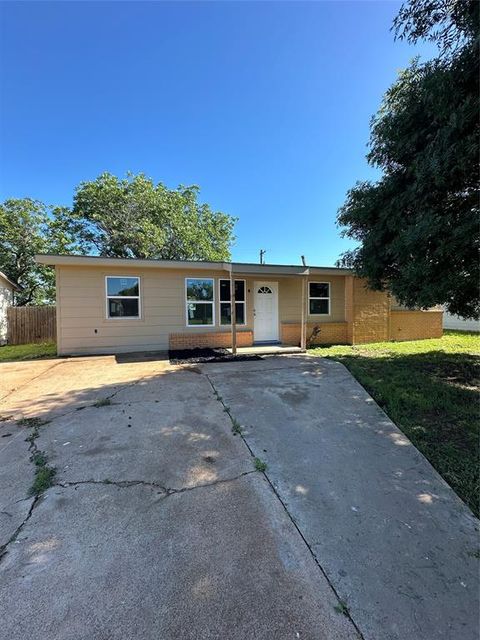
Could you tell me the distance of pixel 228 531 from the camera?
2074mm

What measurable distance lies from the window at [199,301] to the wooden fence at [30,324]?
23.1ft

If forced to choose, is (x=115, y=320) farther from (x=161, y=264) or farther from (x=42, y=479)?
(x=42, y=479)

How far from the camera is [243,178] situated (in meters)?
16.5

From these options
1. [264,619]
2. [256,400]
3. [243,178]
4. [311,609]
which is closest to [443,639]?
[311,609]

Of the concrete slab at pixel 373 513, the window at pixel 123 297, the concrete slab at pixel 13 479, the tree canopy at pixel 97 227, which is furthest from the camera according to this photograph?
the tree canopy at pixel 97 227

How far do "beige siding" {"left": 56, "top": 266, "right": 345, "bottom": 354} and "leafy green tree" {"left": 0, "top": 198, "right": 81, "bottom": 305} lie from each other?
1303cm

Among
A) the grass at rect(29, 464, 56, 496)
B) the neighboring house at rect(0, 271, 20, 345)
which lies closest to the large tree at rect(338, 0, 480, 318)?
the grass at rect(29, 464, 56, 496)

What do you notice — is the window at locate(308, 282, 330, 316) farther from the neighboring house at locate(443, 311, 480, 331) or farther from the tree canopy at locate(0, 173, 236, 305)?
the tree canopy at locate(0, 173, 236, 305)

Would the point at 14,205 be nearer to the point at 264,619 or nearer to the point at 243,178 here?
the point at 243,178

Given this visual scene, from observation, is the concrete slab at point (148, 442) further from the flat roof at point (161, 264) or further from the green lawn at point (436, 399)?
the flat roof at point (161, 264)

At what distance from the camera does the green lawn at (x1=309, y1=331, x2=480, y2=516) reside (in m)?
3.01

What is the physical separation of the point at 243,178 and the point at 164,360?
12673 millimetres

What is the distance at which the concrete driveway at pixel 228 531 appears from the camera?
1.50m

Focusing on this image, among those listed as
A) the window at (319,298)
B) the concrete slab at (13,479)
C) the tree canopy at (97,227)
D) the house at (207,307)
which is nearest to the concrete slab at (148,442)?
the concrete slab at (13,479)
